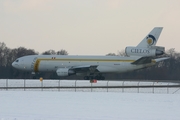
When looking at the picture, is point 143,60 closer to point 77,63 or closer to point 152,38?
point 152,38

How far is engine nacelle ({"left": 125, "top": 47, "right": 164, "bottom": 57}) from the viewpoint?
4676cm

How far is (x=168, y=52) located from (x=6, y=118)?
108130 mm

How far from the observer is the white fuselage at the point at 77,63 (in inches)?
1874

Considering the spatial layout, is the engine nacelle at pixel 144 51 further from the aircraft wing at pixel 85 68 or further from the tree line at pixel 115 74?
the tree line at pixel 115 74

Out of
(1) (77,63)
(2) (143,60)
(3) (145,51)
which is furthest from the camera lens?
(1) (77,63)

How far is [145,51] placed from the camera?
156ft

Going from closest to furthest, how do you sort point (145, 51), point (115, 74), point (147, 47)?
point (145, 51) → point (147, 47) → point (115, 74)

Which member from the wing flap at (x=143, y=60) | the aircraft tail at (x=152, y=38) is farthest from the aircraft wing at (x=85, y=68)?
the aircraft tail at (x=152, y=38)

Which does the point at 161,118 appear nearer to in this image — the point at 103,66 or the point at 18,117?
the point at 18,117

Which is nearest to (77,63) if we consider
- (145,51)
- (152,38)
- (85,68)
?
(85,68)

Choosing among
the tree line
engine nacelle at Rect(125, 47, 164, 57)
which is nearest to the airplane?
engine nacelle at Rect(125, 47, 164, 57)

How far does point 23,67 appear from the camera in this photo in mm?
50562

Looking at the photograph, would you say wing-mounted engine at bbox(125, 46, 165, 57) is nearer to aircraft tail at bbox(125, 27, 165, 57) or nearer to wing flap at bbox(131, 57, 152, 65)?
aircraft tail at bbox(125, 27, 165, 57)

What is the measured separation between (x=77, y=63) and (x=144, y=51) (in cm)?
838
